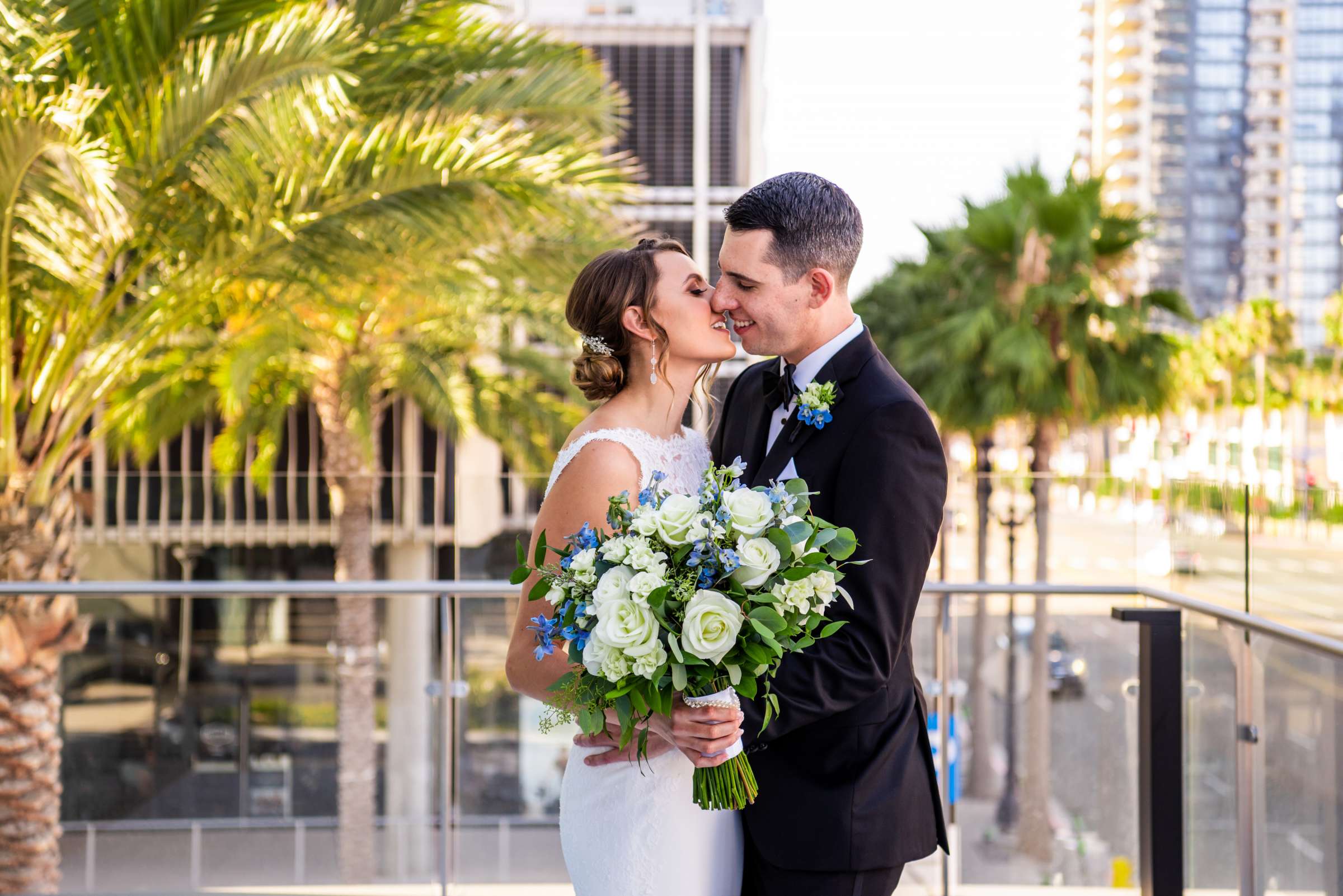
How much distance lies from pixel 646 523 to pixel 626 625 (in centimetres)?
18

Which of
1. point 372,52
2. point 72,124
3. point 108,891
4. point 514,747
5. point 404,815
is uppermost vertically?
point 372,52

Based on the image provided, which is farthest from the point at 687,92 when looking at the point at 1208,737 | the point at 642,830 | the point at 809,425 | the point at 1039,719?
the point at 642,830

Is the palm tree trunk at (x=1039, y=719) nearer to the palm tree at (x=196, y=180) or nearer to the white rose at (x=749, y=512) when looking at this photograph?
the palm tree at (x=196, y=180)

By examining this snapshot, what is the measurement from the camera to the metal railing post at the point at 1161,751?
4117 millimetres

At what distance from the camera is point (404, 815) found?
33.5 feet

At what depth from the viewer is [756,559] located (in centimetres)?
211

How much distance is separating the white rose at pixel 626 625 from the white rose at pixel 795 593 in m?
0.22

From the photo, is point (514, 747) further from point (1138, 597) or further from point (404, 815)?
point (1138, 597)

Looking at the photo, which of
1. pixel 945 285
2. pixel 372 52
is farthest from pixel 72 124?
pixel 945 285

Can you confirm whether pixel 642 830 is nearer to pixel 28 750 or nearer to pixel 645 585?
pixel 645 585

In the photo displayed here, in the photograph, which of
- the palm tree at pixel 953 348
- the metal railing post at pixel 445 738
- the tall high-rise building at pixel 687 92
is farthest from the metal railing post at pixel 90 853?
the tall high-rise building at pixel 687 92

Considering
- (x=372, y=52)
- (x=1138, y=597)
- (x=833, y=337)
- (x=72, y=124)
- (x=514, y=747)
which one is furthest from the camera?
(x=514, y=747)

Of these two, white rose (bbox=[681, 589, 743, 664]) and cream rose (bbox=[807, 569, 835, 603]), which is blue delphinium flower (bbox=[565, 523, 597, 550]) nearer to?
white rose (bbox=[681, 589, 743, 664])

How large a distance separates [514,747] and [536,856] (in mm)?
3919
